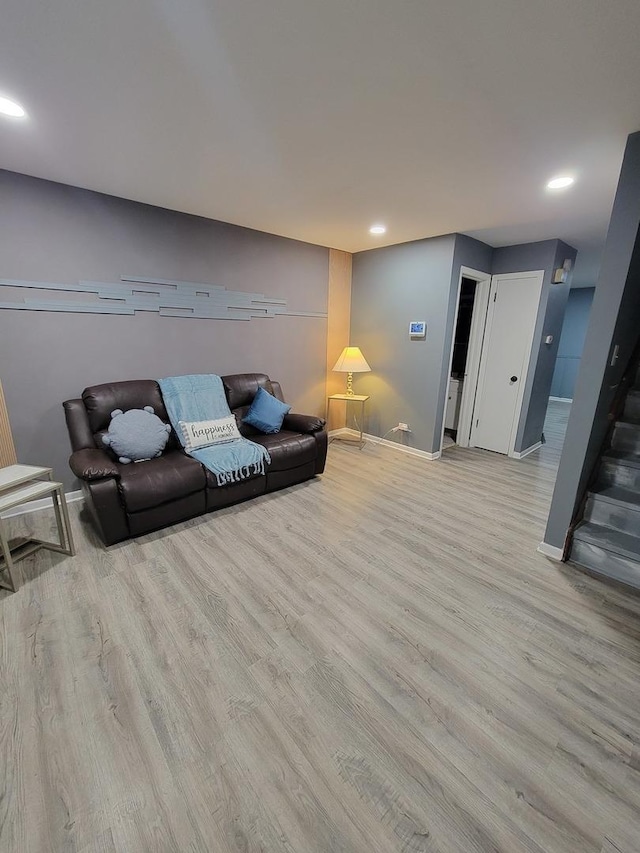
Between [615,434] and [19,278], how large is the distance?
→ 15.0 feet

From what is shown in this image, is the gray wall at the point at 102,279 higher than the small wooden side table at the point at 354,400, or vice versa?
the gray wall at the point at 102,279

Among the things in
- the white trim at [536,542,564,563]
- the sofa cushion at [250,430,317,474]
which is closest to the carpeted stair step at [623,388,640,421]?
the white trim at [536,542,564,563]

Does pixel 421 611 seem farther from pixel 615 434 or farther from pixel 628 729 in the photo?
pixel 615 434

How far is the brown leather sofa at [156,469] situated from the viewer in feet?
7.58

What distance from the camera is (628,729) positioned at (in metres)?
1.36

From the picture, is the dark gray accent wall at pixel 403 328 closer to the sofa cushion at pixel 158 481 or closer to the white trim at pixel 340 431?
the white trim at pixel 340 431

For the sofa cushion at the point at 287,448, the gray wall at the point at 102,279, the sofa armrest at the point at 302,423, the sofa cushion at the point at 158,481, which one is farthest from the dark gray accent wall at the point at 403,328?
the sofa cushion at the point at 158,481

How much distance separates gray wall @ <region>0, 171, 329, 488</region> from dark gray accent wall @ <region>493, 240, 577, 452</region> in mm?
2569

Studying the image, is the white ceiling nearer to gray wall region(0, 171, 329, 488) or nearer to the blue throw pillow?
gray wall region(0, 171, 329, 488)

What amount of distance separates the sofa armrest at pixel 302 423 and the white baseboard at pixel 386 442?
1390 millimetres

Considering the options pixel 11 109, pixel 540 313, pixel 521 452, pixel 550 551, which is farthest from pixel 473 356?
pixel 11 109

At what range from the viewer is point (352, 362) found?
14.4ft

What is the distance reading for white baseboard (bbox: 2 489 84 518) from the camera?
8.94 feet

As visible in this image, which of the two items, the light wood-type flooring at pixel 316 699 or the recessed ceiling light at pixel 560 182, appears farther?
the recessed ceiling light at pixel 560 182
